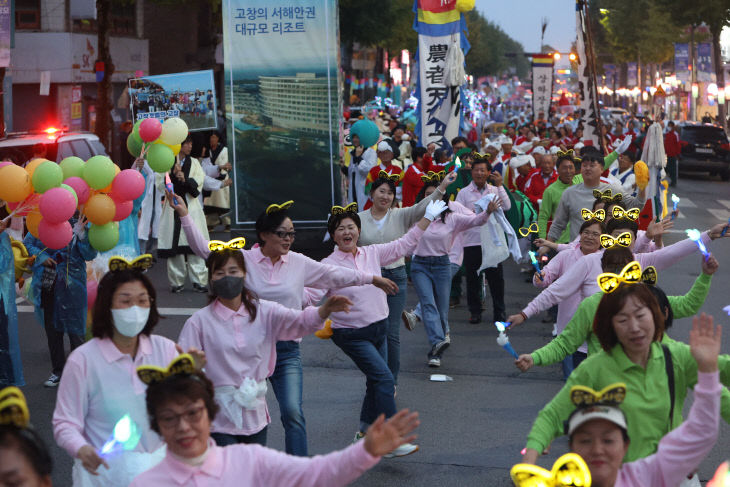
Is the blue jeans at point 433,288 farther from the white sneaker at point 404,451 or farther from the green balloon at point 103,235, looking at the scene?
the green balloon at point 103,235

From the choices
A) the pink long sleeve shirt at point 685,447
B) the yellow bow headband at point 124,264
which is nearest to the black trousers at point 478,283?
the yellow bow headband at point 124,264

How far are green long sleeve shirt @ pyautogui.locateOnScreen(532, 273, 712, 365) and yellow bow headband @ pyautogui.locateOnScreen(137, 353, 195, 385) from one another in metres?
2.12

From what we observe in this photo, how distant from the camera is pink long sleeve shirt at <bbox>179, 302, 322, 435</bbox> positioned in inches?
216

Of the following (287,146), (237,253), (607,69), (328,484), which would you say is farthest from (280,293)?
(607,69)

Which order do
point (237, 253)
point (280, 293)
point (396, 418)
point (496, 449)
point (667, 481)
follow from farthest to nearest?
point (496, 449)
point (280, 293)
point (237, 253)
point (667, 481)
point (396, 418)

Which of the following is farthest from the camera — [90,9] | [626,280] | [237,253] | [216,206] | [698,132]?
[698,132]

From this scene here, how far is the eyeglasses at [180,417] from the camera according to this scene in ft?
11.9

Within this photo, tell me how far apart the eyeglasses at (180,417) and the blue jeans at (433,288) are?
665cm

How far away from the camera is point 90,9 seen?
2914 centimetres

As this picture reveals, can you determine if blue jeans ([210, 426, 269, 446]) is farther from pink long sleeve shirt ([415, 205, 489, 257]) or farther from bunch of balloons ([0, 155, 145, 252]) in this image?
pink long sleeve shirt ([415, 205, 489, 257])

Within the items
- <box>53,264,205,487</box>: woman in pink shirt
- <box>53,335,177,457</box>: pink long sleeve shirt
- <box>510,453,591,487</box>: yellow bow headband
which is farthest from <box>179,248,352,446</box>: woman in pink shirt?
<box>510,453,591,487</box>: yellow bow headband

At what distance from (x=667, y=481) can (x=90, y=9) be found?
27.6 metres

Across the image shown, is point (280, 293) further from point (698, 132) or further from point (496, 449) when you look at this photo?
point (698, 132)

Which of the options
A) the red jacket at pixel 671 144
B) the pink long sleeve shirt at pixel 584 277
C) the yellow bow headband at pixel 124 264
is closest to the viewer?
the yellow bow headband at pixel 124 264
